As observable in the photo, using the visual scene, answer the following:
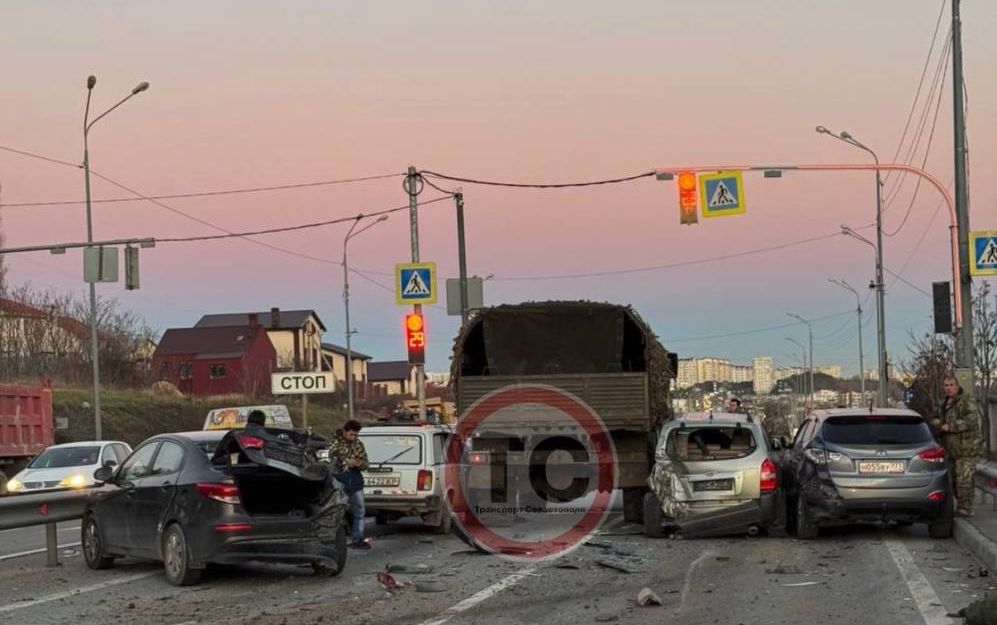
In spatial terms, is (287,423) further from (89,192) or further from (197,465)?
(197,465)

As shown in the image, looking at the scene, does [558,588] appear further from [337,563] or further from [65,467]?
[65,467]

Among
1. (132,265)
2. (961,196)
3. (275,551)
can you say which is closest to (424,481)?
(275,551)

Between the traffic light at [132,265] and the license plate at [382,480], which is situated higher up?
the traffic light at [132,265]

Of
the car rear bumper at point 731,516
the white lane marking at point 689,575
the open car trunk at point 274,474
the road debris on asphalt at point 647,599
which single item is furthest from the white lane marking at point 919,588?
the open car trunk at point 274,474

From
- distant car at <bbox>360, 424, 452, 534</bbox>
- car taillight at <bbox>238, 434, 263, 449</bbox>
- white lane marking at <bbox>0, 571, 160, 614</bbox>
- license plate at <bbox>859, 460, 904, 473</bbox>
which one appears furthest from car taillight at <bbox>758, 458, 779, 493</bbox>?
white lane marking at <bbox>0, 571, 160, 614</bbox>

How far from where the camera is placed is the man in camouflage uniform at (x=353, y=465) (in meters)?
14.6

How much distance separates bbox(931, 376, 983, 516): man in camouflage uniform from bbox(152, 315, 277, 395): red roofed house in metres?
80.5

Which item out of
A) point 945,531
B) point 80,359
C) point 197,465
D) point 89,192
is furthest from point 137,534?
point 80,359

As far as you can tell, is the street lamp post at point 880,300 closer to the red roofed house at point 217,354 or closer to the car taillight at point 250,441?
the car taillight at point 250,441

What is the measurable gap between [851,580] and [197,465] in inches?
245

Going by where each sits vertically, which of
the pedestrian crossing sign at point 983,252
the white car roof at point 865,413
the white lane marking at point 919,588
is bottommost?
the white lane marking at point 919,588

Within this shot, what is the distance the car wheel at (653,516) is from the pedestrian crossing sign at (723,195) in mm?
9800

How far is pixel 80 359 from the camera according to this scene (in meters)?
64.4

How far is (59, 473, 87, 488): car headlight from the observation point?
78.1ft
